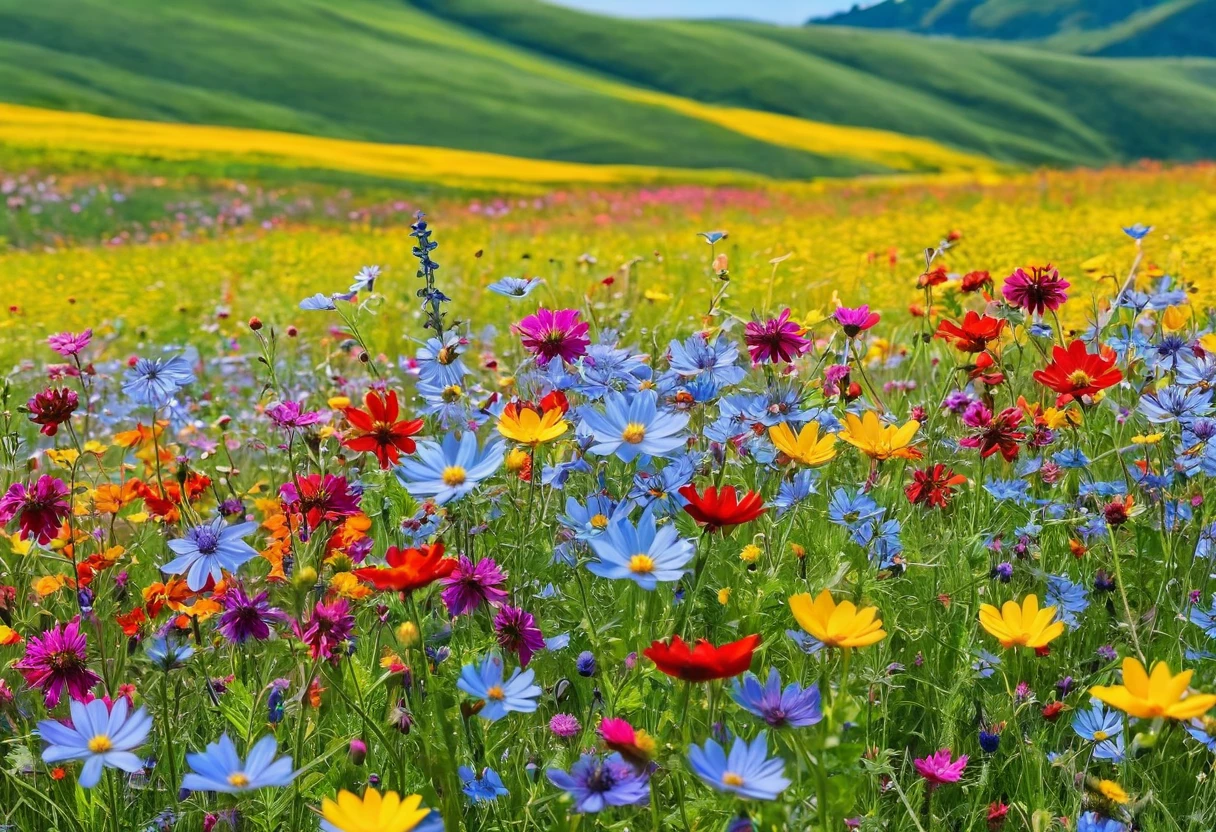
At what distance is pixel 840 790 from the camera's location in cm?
102

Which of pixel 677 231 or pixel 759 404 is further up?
pixel 759 404

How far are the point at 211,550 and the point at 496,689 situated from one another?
19.7 inches

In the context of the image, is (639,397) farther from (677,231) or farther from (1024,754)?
(677,231)

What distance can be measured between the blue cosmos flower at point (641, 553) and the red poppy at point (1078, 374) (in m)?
0.80

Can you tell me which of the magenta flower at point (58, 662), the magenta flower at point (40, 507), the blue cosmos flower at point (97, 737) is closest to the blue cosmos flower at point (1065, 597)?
the blue cosmos flower at point (97, 737)

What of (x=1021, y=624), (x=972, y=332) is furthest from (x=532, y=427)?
(x=972, y=332)

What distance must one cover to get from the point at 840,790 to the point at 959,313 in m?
1.69

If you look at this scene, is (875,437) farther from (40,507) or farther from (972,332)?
(40,507)

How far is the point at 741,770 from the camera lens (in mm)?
929

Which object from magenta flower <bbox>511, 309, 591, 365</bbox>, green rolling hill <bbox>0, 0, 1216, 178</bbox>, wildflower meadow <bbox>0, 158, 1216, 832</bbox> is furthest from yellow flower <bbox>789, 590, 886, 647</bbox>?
green rolling hill <bbox>0, 0, 1216, 178</bbox>

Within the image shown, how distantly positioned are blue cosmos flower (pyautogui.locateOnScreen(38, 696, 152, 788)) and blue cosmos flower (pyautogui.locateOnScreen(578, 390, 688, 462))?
0.63 meters

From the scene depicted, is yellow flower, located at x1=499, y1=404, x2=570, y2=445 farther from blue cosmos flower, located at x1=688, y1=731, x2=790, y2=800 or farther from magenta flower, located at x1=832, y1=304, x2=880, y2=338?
magenta flower, located at x1=832, y1=304, x2=880, y2=338

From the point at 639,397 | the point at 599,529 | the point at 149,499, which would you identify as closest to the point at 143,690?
the point at 149,499

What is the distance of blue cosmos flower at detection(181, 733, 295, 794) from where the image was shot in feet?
2.92
